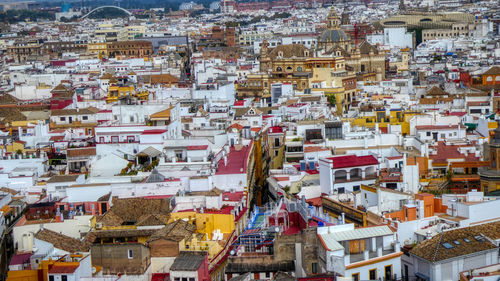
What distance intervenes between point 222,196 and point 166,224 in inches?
136

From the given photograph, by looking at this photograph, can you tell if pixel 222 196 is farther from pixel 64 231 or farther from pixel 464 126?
pixel 464 126

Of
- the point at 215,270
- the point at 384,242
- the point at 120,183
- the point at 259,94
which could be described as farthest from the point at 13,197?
the point at 259,94

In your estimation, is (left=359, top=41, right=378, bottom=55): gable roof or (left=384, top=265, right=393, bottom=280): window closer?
(left=384, top=265, right=393, bottom=280): window

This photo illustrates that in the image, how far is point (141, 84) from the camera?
188ft

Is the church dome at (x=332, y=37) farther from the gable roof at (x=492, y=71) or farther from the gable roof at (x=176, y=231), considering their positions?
the gable roof at (x=176, y=231)

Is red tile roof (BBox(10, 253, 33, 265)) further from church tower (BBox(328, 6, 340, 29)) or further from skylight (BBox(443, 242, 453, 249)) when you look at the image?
church tower (BBox(328, 6, 340, 29))

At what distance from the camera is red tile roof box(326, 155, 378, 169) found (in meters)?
26.8

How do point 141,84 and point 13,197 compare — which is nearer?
point 13,197

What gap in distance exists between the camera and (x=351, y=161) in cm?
2725

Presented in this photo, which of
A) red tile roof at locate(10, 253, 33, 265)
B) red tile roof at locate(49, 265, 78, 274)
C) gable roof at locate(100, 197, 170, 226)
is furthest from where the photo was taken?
gable roof at locate(100, 197, 170, 226)

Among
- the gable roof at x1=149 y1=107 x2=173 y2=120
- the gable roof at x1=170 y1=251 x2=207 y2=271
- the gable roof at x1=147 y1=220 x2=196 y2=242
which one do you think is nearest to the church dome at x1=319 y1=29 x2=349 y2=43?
the gable roof at x1=149 y1=107 x2=173 y2=120

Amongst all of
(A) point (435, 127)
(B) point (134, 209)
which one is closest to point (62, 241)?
(B) point (134, 209)

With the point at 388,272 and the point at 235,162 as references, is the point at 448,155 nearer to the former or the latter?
the point at 235,162

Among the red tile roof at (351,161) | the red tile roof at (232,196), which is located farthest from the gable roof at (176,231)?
the red tile roof at (351,161)
